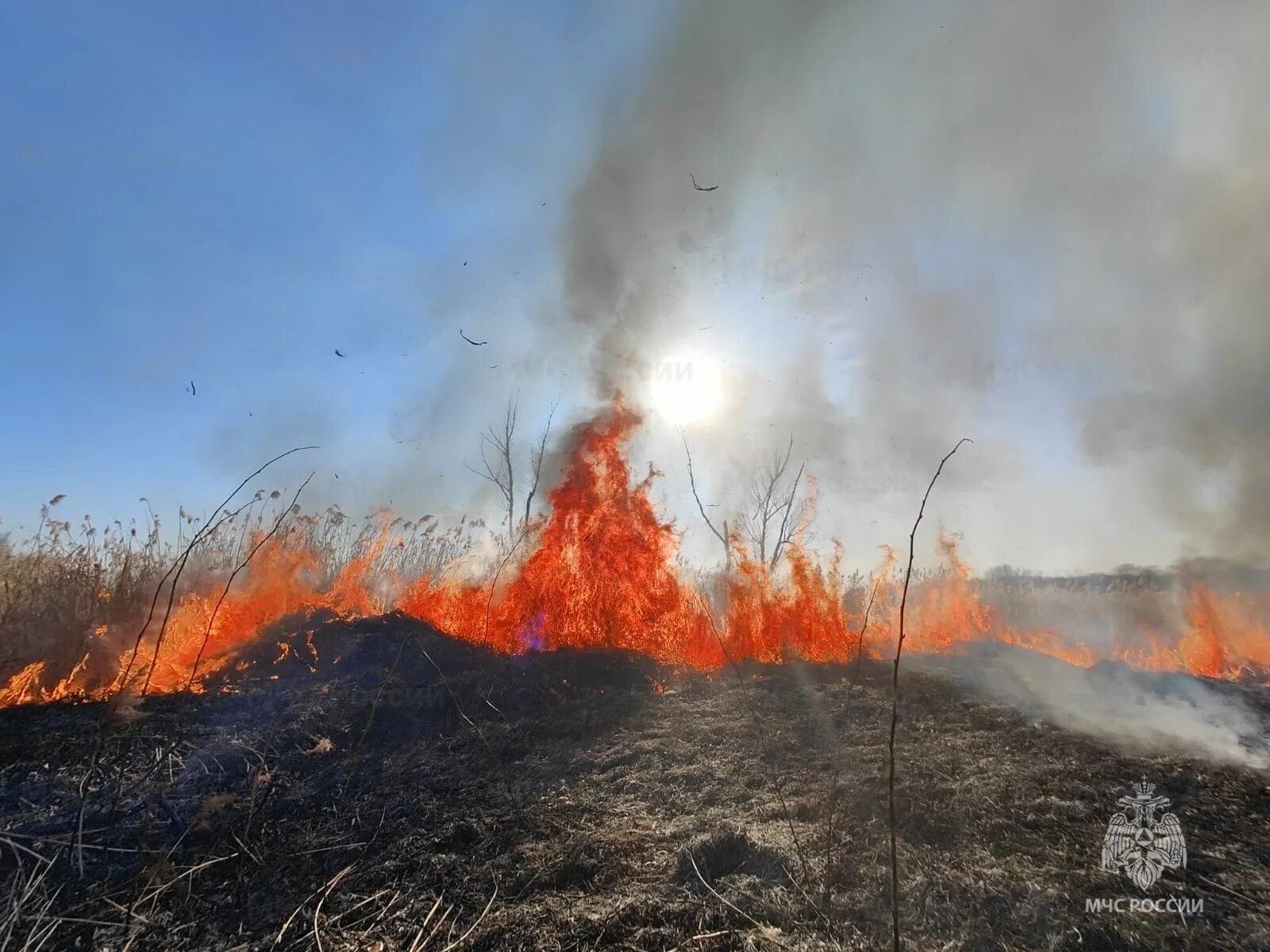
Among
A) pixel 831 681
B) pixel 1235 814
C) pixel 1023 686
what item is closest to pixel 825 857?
pixel 1235 814

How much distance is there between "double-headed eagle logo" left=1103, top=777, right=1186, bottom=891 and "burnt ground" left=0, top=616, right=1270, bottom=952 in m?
0.10

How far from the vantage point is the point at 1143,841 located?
14.5 feet

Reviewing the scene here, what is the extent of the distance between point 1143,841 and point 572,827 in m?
4.90

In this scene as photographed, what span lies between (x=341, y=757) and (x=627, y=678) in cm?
463

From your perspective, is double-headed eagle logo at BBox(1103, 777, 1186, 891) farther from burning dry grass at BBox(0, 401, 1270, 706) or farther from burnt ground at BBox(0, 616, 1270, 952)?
burning dry grass at BBox(0, 401, 1270, 706)

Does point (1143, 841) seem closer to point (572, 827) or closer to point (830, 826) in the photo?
point (830, 826)

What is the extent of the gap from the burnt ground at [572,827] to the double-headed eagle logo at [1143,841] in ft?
0.34

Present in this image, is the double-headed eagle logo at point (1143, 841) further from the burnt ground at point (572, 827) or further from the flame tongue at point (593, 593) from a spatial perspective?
the flame tongue at point (593, 593)

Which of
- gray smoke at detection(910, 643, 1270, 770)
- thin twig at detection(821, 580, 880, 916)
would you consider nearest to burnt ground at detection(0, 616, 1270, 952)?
thin twig at detection(821, 580, 880, 916)

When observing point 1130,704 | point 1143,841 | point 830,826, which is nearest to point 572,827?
point 830,826

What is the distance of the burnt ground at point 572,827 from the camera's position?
11.7 feet

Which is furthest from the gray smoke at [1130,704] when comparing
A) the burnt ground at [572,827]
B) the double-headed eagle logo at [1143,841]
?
the double-headed eagle logo at [1143,841]

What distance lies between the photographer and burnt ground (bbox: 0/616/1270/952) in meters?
3.58

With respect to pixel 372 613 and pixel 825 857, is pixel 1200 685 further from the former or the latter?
pixel 372 613
